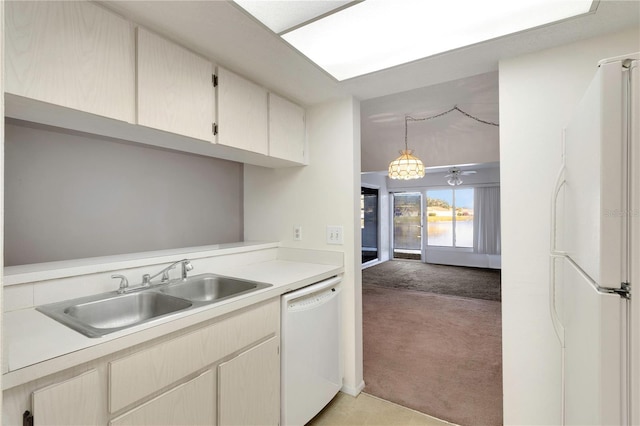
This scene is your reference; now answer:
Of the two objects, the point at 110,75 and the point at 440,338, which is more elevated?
the point at 110,75

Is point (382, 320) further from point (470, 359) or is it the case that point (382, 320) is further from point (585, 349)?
point (585, 349)

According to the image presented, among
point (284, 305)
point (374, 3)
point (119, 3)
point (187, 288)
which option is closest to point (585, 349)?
point (284, 305)

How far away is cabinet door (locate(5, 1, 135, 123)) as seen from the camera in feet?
3.41

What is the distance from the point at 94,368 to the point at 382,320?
3235 millimetres

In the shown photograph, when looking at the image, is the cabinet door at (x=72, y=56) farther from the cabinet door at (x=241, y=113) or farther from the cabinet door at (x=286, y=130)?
the cabinet door at (x=286, y=130)

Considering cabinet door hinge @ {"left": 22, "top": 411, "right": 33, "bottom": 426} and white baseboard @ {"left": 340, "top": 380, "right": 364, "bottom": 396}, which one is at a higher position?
cabinet door hinge @ {"left": 22, "top": 411, "right": 33, "bottom": 426}

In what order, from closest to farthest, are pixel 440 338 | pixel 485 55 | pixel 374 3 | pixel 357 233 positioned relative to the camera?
pixel 374 3 → pixel 485 55 → pixel 357 233 → pixel 440 338

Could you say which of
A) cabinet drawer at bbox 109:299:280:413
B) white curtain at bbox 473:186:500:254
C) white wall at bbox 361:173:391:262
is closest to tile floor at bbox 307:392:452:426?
cabinet drawer at bbox 109:299:280:413

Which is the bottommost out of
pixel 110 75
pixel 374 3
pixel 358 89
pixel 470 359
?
pixel 470 359

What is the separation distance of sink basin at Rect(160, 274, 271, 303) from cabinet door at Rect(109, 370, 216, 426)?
1.67 feet

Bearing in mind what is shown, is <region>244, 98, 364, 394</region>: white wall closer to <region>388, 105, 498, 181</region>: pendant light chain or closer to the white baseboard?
the white baseboard

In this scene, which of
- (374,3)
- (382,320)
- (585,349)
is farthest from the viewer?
(382,320)

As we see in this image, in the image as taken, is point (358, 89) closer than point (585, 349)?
No

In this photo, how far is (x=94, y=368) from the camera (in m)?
0.95
